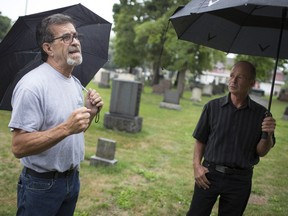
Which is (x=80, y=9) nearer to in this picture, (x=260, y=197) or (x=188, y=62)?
(x=260, y=197)

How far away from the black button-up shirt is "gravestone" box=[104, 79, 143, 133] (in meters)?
6.84

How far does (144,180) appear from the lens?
246 inches

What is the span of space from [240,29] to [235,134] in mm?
1216

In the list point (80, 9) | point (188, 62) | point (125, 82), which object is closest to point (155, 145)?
point (125, 82)

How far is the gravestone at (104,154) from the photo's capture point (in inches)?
260

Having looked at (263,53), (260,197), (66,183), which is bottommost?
(260,197)

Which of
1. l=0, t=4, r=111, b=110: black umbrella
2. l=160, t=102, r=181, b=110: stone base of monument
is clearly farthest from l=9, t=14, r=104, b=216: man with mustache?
l=160, t=102, r=181, b=110: stone base of monument

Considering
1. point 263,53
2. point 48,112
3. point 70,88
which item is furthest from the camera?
point 263,53

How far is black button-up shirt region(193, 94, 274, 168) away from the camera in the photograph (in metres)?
3.32

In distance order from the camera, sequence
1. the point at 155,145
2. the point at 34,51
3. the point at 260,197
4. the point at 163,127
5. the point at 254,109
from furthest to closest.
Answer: the point at 163,127
the point at 155,145
the point at 260,197
the point at 254,109
the point at 34,51

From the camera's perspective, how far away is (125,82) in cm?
1044

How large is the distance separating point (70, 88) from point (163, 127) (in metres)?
9.52

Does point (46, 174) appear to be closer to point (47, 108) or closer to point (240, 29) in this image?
point (47, 108)

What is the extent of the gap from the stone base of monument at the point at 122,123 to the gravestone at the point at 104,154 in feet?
11.6
